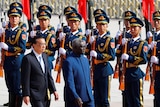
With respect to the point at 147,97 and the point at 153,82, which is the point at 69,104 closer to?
the point at 153,82

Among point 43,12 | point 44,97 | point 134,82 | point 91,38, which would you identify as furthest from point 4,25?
point 44,97

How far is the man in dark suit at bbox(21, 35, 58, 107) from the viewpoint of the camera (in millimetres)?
9719

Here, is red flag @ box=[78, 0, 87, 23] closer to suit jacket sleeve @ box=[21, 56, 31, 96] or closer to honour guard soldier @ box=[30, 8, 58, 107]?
honour guard soldier @ box=[30, 8, 58, 107]

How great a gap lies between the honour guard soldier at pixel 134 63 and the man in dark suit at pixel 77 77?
93.2 inches

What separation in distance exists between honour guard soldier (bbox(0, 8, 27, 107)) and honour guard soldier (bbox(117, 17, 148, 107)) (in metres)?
1.61

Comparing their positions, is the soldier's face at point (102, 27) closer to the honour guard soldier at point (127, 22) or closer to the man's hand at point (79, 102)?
the honour guard soldier at point (127, 22)

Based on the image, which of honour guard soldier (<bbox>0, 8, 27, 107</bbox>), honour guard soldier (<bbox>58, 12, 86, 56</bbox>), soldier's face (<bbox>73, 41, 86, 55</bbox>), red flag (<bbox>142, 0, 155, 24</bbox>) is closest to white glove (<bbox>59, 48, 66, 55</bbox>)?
honour guard soldier (<bbox>58, 12, 86, 56</bbox>)

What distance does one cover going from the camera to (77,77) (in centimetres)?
957

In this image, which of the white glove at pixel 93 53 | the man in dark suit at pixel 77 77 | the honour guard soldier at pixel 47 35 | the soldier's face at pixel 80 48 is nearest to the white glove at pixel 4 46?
the honour guard soldier at pixel 47 35

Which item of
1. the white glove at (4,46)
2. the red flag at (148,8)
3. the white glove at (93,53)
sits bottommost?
the white glove at (93,53)

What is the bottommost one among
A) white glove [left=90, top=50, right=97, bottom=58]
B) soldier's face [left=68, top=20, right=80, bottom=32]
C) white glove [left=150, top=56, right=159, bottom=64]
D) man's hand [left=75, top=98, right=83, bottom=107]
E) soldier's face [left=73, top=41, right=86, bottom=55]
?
man's hand [left=75, top=98, right=83, bottom=107]

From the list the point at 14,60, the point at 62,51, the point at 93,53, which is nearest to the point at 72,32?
the point at 62,51

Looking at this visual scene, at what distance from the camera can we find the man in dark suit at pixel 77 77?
372 inches

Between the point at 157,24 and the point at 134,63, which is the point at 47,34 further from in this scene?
the point at 157,24
